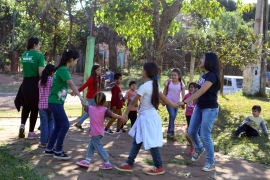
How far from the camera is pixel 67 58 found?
6043 millimetres

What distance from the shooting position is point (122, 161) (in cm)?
618

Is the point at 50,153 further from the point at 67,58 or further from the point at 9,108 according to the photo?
the point at 9,108

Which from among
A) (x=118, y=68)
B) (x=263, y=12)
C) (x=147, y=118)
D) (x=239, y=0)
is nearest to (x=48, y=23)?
(x=118, y=68)

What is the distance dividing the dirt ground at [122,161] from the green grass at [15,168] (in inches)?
5.6

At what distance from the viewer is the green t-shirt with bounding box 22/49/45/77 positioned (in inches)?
280

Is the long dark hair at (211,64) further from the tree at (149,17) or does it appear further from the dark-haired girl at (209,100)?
the tree at (149,17)

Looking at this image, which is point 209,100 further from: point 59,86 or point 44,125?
point 44,125

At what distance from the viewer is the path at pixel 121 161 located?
5359 millimetres

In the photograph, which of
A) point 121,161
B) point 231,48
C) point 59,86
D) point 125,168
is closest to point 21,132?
point 59,86

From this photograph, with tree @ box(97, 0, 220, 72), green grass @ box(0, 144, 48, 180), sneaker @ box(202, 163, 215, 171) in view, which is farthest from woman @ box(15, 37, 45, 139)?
tree @ box(97, 0, 220, 72)

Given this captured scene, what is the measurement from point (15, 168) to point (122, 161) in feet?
5.28

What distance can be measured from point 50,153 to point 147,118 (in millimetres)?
1743

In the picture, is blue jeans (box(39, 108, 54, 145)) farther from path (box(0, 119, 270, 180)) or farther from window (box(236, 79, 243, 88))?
window (box(236, 79, 243, 88))

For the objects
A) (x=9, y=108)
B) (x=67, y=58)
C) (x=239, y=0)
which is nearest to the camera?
(x=67, y=58)
